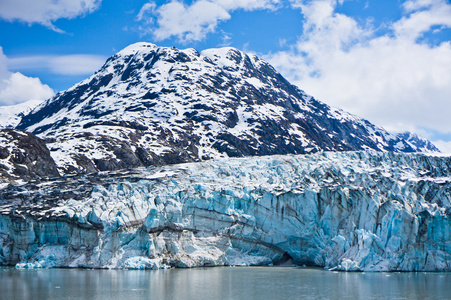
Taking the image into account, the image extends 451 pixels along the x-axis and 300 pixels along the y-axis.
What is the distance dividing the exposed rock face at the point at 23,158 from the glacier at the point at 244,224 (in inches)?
898

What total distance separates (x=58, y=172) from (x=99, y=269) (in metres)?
35.8

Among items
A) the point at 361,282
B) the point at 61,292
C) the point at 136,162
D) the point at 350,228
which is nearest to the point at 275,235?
the point at 350,228

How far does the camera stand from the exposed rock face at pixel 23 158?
64.0 metres

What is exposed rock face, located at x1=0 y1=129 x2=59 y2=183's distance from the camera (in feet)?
210

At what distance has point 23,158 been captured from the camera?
68.1 metres

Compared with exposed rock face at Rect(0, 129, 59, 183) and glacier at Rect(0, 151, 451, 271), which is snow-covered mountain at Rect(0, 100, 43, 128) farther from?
glacier at Rect(0, 151, 451, 271)

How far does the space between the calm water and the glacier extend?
1.46m

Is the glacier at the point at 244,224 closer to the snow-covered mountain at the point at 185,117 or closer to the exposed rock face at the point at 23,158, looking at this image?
the exposed rock face at the point at 23,158

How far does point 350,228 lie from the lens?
1454 inches

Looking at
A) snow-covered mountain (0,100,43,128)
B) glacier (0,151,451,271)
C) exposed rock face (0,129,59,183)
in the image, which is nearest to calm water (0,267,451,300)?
glacier (0,151,451,271)

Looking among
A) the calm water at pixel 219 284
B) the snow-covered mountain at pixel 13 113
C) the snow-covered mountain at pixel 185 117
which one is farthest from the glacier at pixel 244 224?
the snow-covered mountain at pixel 13 113

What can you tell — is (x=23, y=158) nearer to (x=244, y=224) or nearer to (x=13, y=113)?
(x=244, y=224)

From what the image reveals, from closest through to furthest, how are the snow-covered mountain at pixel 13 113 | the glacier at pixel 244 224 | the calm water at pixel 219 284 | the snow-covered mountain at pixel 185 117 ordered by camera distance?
the calm water at pixel 219 284 → the glacier at pixel 244 224 → the snow-covered mountain at pixel 185 117 → the snow-covered mountain at pixel 13 113

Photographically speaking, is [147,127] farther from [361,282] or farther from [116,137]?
[361,282]
